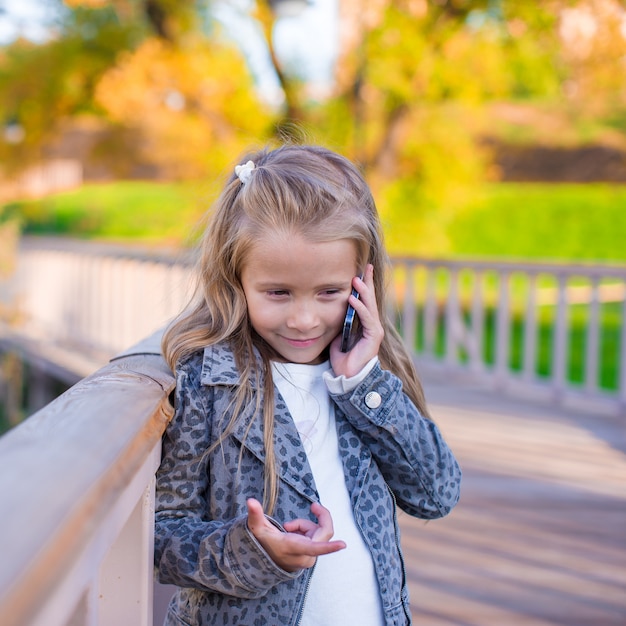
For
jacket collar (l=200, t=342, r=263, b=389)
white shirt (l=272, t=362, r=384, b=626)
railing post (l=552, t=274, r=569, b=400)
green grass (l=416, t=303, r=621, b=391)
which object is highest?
jacket collar (l=200, t=342, r=263, b=389)

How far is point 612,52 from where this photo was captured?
882 cm

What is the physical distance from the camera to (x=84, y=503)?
0.57 m

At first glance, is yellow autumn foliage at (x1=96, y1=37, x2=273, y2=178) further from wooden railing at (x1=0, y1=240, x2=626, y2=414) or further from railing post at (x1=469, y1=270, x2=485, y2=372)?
railing post at (x1=469, y1=270, x2=485, y2=372)

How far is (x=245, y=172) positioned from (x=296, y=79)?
30.4ft

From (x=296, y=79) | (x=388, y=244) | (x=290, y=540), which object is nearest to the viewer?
(x=290, y=540)

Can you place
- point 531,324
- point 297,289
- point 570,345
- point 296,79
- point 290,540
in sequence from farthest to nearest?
point 570,345, point 296,79, point 531,324, point 297,289, point 290,540

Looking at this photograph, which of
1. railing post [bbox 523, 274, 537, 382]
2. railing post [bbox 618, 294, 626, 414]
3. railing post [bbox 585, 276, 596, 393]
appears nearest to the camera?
railing post [bbox 618, 294, 626, 414]

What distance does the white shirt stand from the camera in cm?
112

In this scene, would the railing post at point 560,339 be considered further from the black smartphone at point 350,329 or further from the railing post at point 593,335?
the black smartphone at point 350,329

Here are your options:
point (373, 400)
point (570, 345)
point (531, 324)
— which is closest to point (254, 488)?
point (373, 400)

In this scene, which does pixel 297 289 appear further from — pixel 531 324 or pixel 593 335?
pixel 531 324

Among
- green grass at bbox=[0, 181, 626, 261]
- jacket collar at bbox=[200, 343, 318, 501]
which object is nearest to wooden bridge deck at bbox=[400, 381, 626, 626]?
jacket collar at bbox=[200, 343, 318, 501]

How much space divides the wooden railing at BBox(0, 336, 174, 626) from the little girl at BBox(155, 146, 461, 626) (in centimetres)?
9

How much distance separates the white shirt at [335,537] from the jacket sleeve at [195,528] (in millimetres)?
106
